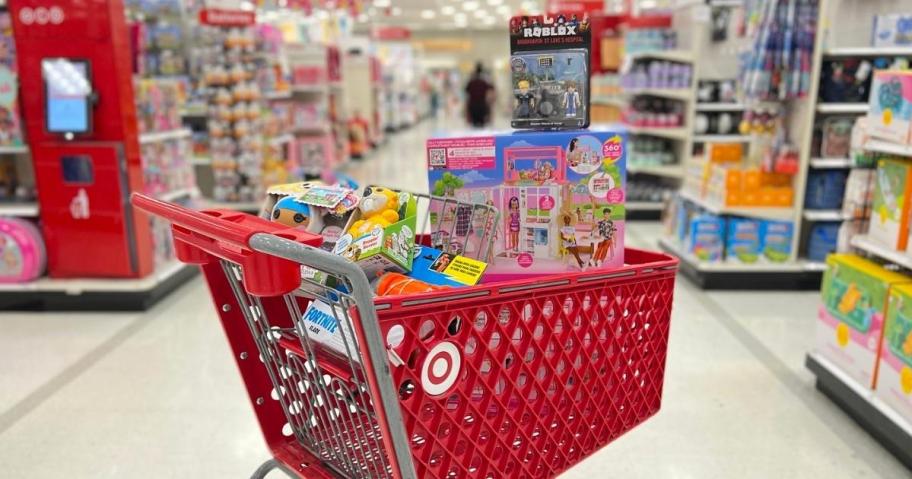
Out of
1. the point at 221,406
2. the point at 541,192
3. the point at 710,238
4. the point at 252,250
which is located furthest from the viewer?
the point at 710,238

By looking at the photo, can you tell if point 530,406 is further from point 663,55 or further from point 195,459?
point 663,55

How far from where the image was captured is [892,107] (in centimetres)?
271

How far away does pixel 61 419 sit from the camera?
290cm

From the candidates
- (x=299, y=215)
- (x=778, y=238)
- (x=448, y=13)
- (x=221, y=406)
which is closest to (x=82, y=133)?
(x=221, y=406)

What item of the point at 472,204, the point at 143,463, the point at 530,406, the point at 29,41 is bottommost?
the point at 143,463

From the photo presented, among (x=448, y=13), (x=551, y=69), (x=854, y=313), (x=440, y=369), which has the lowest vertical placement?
(x=854, y=313)

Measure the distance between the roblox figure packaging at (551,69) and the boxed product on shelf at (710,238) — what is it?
130 inches

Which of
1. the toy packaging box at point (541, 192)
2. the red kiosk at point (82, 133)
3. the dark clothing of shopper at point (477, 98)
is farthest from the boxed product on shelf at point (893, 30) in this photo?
the dark clothing of shopper at point (477, 98)

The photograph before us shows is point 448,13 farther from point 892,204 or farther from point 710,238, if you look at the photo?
point 892,204

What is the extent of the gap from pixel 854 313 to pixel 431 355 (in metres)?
2.27

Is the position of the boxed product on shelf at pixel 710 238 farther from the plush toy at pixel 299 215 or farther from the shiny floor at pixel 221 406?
the plush toy at pixel 299 215

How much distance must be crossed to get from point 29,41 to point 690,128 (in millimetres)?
5314

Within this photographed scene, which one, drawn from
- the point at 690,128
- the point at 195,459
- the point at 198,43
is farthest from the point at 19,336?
the point at 690,128

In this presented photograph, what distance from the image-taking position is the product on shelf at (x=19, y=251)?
4.13 meters
